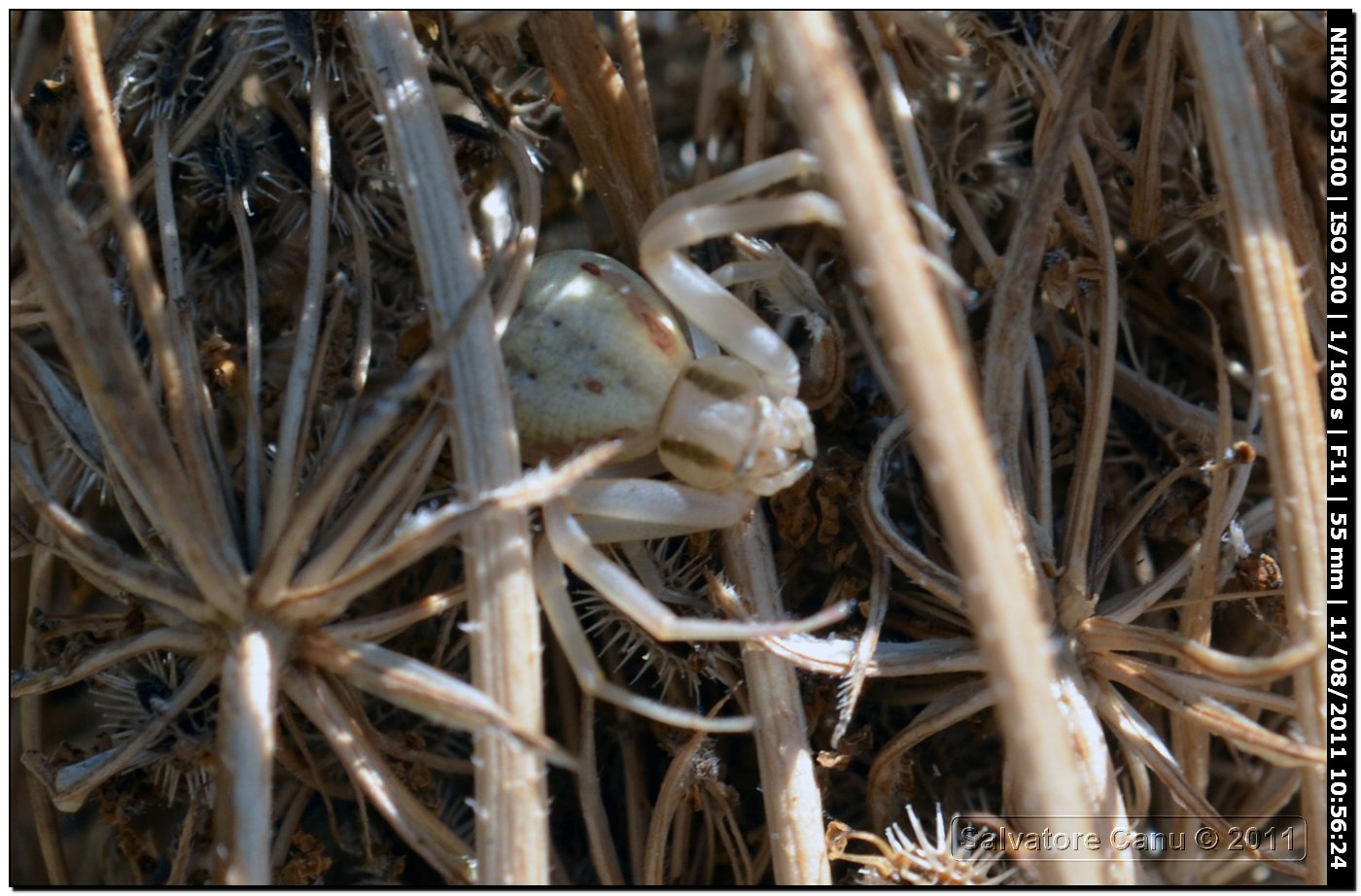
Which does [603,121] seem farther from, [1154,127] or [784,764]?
[784,764]

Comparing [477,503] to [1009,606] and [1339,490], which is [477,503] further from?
[1339,490]

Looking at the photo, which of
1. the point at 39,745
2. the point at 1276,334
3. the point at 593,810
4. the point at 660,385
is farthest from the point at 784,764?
the point at 39,745

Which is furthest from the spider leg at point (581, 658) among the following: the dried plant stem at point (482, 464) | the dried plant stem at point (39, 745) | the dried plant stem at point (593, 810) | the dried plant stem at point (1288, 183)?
the dried plant stem at point (1288, 183)

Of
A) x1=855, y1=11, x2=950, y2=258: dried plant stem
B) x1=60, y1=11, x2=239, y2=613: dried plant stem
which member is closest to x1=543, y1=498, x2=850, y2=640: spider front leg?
x1=60, y1=11, x2=239, y2=613: dried plant stem

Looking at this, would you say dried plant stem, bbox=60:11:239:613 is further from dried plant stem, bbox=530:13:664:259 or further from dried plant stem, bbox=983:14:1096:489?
dried plant stem, bbox=983:14:1096:489

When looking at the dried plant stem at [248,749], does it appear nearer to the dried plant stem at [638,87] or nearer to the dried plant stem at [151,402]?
the dried plant stem at [151,402]
